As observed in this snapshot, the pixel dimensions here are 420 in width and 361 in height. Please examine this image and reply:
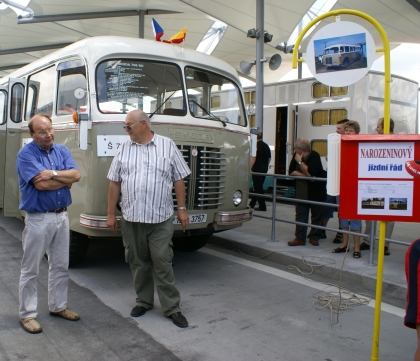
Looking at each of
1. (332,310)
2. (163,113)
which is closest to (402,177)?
(332,310)

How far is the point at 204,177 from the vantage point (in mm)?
5609

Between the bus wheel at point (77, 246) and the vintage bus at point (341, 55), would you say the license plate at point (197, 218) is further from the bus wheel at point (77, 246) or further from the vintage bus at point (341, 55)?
the vintage bus at point (341, 55)

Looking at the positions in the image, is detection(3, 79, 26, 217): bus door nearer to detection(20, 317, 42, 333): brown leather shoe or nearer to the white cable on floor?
detection(20, 317, 42, 333): brown leather shoe

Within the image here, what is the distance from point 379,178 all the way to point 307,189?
13.1ft

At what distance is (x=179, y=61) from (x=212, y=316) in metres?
3.23

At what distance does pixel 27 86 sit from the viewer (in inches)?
281

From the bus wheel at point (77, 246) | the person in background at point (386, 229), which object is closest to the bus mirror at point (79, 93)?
the bus wheel at point (77, 246)

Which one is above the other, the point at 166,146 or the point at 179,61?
the point at 179,61

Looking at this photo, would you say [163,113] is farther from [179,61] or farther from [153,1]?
[153,1]

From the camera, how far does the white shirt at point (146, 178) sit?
420cm

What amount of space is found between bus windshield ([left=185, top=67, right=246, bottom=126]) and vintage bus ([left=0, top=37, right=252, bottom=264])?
15 mm

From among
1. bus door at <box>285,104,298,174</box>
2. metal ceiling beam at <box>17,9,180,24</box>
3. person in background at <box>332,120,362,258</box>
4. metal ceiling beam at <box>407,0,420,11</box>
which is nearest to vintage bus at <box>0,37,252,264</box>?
person in background at <box>332,120,362,258</box>

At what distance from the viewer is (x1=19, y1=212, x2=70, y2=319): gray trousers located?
3969 millimetres

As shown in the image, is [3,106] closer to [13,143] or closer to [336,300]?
[13,143]
